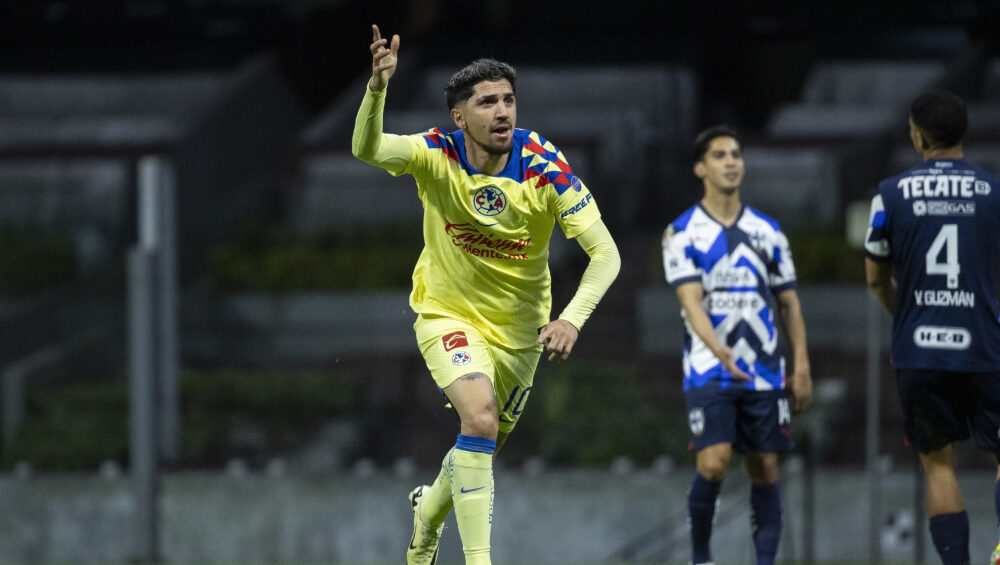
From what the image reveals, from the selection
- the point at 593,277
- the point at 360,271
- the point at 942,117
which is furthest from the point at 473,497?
the point at 360,271

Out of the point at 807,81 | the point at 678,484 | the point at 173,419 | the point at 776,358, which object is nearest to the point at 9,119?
the point at 173,419

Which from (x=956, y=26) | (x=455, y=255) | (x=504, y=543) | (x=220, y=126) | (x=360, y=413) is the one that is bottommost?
(x=504, y=543)

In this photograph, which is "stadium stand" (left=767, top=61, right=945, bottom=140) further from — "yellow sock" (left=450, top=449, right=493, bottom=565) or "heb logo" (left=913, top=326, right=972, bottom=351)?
"yellow sock" (left=450, top=449, right=493, bottom=565)

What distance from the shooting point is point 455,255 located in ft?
21.2

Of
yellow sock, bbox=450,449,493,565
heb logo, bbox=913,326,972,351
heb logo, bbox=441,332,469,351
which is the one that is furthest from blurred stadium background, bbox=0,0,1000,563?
heb logo, bbox=913,326,972,351

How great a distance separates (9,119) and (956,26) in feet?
49.3

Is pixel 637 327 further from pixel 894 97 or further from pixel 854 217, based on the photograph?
pixel 894 97

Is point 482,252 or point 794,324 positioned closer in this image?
point 482,252

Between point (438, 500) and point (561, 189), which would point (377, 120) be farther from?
point (438, 500)

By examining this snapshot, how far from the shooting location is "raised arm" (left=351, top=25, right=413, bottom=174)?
5.89 metres

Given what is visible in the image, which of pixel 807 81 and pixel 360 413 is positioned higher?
pixel 807 81

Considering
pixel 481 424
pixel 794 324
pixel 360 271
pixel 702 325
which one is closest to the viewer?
pixel 481 424

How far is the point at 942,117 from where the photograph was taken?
6.46m

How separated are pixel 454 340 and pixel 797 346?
2.18 meters
